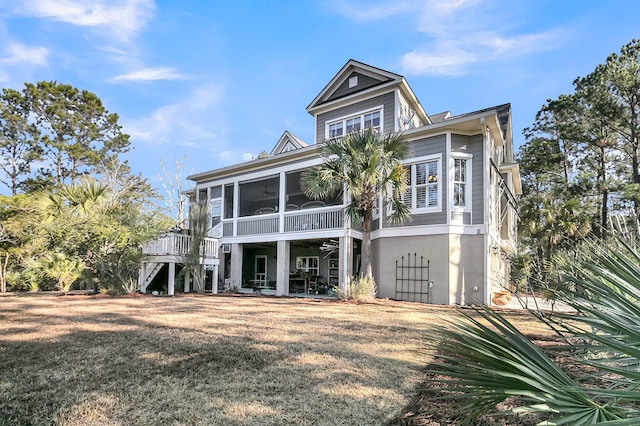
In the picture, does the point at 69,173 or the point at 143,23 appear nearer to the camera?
the point at 143,23

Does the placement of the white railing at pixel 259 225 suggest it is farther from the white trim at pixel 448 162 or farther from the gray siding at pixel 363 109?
the white trim at pixel 448 162

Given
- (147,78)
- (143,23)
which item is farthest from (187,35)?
(147,78)

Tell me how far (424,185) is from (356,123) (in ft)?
16.1

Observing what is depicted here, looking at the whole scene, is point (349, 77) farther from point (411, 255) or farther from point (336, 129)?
point (411, 255)

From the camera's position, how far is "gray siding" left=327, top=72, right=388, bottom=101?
647 inches

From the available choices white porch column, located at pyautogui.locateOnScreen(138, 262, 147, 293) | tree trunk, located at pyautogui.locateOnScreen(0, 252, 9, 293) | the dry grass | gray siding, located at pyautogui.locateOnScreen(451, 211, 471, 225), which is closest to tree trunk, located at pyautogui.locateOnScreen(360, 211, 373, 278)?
gray siding, located at pyautogui.locateOnScreen(451, 211, 471, 225)

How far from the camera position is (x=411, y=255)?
13.4 m

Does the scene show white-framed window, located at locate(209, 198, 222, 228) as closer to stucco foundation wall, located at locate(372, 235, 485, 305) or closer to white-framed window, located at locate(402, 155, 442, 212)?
white-framed window, located at locate(402, 155, 442, 212)

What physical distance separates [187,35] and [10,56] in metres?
9.29

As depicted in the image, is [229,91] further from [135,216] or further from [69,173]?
[69,173]

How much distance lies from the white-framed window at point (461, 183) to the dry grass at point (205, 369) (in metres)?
6.08

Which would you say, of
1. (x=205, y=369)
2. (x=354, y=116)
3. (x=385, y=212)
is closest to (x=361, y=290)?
(x=385, y=212)

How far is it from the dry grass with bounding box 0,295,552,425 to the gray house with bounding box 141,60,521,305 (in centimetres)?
528

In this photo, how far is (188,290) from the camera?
15.5 m
